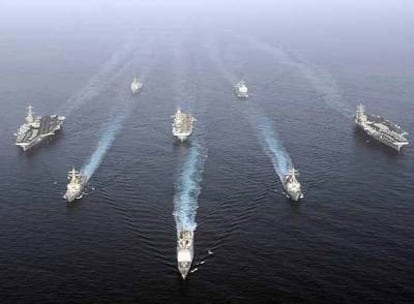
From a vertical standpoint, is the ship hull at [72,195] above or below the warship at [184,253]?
below

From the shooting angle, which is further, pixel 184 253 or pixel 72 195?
pixel 72 195

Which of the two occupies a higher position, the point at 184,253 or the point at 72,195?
the point at 184,253

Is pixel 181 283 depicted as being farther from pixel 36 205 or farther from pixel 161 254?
pixel 36 205

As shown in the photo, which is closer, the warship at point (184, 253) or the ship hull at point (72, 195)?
the warship at point (184, 253)

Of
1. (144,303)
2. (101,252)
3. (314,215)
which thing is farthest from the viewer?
(314,215)

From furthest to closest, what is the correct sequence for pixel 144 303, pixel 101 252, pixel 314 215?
pixel 314 215, pixel 101 252, pixel 144 303

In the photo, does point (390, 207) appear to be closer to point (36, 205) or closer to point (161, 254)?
point (161, 254)

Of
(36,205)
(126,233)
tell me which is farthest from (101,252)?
(36,205)

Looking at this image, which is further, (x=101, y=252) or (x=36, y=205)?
(x=36, y=205)
